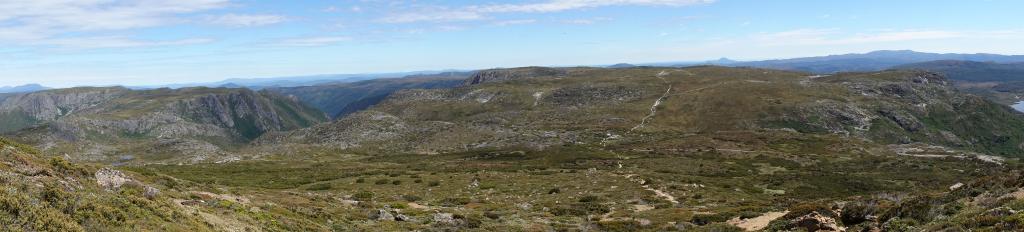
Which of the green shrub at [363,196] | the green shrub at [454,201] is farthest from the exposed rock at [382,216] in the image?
the green shrub at [363,196]

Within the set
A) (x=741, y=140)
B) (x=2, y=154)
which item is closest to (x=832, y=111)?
(x=741, y=140)

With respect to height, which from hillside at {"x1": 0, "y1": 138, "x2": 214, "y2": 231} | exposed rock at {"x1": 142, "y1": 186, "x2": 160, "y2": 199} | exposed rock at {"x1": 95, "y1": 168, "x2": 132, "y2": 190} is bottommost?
exposed rock at {"x1": 142, "y1": 186, "x2": 160, "y2": 199}

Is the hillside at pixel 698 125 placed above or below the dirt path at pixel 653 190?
below

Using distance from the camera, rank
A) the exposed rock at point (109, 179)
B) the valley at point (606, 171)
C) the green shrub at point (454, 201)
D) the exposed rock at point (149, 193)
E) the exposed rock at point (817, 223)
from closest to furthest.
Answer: the exposed rock at point (149, 193) → the exposed rock at point (109, 179) → the exposed rock at point (817, 223) → the valley at point (606, 171) → the green shrub at point (454, 201)

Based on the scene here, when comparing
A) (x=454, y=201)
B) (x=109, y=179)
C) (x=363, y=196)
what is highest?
(x=109, y=179)

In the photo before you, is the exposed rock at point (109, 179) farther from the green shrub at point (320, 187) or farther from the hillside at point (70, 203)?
the green shrub at point (320, 187)

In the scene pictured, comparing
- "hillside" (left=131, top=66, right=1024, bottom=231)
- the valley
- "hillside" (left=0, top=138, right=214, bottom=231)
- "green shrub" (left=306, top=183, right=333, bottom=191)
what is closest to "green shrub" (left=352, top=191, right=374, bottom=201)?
"hillside" (left=131, top=66, right=1024, bottom=231)

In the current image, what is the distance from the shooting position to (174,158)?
438ft

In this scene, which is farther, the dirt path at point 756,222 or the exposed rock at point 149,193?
the dirt path at point 756,222

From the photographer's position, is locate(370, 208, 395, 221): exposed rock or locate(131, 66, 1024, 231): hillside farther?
locate(131, 66, 1024, 231): hillside

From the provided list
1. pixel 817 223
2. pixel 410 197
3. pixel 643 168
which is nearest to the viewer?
pixel 817 223

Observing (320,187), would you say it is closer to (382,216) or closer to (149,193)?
(382,216)

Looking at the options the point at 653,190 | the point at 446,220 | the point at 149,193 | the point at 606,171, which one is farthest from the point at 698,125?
the point at 149,193

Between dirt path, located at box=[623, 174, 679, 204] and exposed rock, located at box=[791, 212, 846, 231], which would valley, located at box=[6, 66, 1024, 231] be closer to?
exposed rock, located at box=[791, 212, 846, 231]
